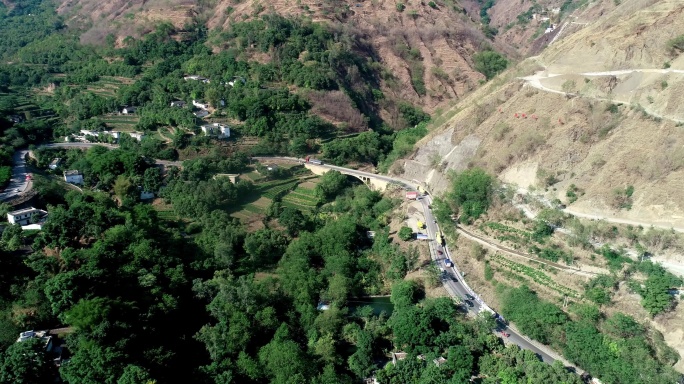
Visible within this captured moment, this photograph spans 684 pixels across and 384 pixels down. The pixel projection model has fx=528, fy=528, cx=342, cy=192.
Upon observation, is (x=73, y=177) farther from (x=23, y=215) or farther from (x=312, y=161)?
(x=312, y=161)

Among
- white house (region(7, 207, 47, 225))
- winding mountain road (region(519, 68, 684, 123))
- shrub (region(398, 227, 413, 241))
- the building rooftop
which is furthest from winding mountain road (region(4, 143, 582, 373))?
winding mountain road (region(519, 68, 684, 123))

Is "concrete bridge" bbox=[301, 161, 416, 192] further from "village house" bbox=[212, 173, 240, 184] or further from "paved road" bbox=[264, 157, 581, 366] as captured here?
"village house" bbox=[212, 173, 240, 184]

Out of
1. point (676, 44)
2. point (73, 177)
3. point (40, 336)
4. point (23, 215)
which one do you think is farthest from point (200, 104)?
point (676, 44)

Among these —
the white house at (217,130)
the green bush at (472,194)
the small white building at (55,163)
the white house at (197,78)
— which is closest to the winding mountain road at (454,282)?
the small white building at (55,163)

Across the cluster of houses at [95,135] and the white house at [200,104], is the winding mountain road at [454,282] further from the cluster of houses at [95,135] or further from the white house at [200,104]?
the white house at [200,104]

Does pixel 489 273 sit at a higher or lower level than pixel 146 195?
higher
